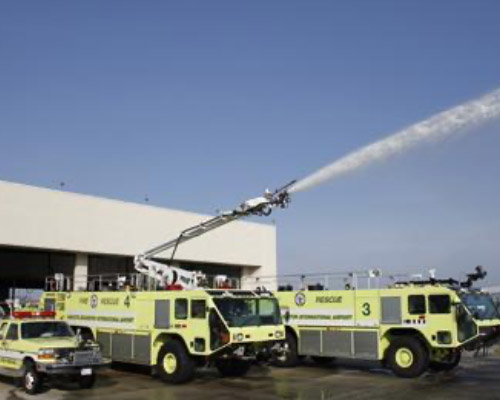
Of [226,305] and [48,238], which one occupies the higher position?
[48,238]

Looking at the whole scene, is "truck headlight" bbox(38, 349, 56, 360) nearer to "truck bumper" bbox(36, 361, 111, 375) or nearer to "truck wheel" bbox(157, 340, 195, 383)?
"truck bumper" bbox(36, 361, 111, 375)

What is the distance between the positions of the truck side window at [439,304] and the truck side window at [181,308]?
693 centimetres

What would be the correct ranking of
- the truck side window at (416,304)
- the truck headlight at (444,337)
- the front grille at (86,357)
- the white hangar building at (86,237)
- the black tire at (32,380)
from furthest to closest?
the white hangar building at (86,237) → the truck side window at (416,304) → the truck headlight at (444,337) → the front grille at (86,357) → the black tire at (32,380)

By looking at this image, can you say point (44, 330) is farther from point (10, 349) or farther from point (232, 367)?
point (232, 367)

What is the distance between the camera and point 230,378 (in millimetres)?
18359

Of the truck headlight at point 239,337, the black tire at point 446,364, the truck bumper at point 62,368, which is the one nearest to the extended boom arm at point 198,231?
the truck headlight at point 239,337

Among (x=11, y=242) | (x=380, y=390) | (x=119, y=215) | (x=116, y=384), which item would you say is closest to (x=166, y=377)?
(x=116, y=384)

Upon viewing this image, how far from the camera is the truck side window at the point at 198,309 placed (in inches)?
675

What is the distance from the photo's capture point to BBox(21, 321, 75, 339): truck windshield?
16.7 meters

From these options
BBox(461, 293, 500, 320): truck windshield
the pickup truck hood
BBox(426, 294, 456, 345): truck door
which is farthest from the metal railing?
BBox(461, 293, 500, 320): truck windshield

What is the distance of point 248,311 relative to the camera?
17531 millimetres

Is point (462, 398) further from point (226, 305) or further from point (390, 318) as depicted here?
point (226, 305)

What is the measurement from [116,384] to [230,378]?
324cm

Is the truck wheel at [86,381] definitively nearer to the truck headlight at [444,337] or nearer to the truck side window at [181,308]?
the truck side window at [181,308]
